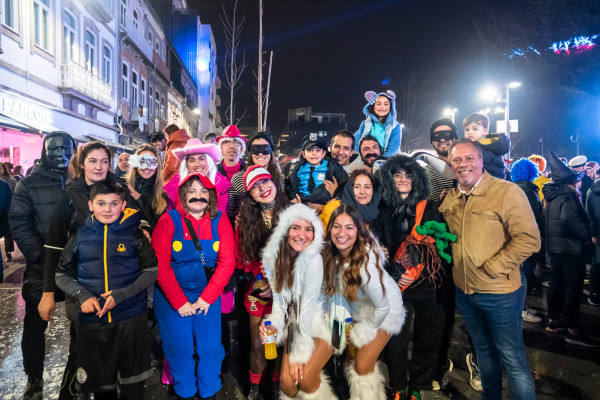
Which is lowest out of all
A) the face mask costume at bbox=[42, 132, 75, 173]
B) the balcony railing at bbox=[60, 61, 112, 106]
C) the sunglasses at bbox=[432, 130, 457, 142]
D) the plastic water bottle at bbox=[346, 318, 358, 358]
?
the plastic water bottle at bbox=[346, 318, 358, 358]

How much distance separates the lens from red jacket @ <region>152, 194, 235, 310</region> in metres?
3.00

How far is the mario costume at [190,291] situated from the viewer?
118 inches

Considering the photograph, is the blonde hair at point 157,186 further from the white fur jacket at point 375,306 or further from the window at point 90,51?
the window at point 90,51

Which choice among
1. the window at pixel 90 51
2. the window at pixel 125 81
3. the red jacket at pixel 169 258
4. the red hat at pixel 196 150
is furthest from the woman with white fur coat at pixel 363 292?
the window at pixel 125 81

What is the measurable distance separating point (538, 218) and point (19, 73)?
13.0 m

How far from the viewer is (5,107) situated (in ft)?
29.9

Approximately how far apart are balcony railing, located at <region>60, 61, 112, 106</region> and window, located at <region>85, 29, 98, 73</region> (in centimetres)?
44

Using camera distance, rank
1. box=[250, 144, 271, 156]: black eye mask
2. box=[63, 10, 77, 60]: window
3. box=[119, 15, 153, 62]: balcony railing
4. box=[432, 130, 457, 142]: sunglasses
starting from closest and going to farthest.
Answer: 1. box=[250, 144, 271, 156]: black eye mask
2. box=[432, 130, 457, 142]: sunglasses
3. box=[63, 10, 77, 60]: window
4. box=[119, 15, 153, 62]: balcony railing

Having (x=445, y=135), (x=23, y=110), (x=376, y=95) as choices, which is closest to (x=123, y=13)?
(x=23, y=110)

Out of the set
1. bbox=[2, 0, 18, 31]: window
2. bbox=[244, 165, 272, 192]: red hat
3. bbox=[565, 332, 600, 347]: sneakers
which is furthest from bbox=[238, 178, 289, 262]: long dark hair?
bbox=[2, 0, 18, 31]: window

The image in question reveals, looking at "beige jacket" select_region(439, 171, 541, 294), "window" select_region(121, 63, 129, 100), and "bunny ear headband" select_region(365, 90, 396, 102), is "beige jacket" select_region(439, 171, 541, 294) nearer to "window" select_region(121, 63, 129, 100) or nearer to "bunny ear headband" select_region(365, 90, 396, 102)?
"bunny ear headband" select_region(365, 90, 396, 102)

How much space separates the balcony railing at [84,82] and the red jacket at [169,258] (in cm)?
1219

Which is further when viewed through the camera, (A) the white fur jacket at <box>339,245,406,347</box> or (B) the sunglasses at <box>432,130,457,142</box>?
(B) the sunglasses at <box>432,130,457,142</box>

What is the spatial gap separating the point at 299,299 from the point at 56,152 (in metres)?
2.65
